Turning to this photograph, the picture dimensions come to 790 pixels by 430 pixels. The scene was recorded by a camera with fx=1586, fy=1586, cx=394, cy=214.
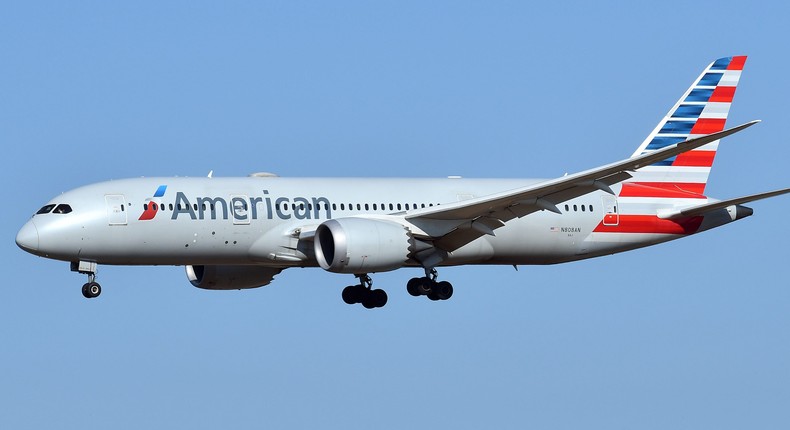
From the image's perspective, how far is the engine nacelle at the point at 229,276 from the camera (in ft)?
178

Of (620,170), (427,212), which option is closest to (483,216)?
(427,212)

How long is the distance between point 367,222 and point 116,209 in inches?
303

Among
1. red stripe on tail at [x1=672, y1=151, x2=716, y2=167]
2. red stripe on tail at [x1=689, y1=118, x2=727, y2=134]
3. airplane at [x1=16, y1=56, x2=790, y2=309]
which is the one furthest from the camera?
red stripe on tail at [x1=689, y1=118, x2=727, y2=134]

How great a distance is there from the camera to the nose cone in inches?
1895

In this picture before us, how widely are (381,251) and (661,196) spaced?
1211cm

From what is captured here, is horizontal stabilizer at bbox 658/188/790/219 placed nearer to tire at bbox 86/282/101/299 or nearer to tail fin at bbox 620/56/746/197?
tail fin at bbox 620/56/746/197

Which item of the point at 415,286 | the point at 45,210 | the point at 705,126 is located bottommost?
the point at 415,286

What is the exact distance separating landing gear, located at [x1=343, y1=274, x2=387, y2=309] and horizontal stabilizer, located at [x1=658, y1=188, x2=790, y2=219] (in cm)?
1007

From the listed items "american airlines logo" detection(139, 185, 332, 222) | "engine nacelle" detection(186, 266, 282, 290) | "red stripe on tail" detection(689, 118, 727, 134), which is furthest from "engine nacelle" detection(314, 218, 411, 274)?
"red stripe on tail" detection(689, 118, 727, 134)

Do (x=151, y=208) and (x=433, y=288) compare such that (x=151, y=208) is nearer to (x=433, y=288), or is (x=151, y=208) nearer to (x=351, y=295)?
(x=351, y=295)

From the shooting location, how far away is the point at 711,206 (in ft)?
174

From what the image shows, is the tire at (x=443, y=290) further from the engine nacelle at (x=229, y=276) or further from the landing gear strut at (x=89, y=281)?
the landing gear strut at (x=89, y=281)

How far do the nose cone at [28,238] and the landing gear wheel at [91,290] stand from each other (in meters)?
1.96

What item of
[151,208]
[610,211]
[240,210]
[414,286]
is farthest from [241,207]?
[610,211]
